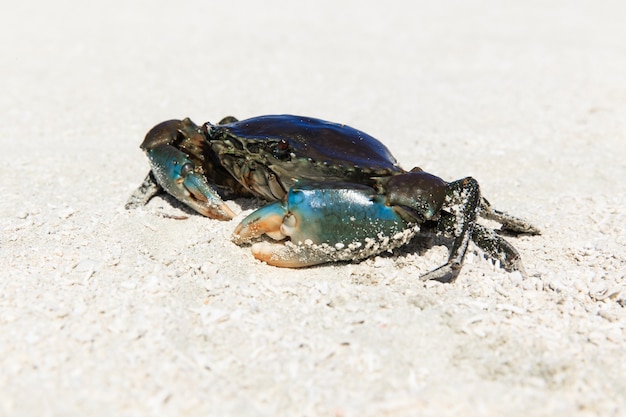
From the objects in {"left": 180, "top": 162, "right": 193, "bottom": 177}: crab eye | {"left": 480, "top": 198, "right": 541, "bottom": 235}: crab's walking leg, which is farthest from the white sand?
{"left": 180, "top": 162, "right": 193, "bottom": 177}: crab eye

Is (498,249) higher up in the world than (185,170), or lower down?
lower down

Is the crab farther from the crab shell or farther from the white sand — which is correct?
the white sand

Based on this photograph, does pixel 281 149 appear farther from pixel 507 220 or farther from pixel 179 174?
pixel 507 220

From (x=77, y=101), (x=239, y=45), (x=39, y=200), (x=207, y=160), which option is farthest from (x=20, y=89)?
(x=207, y=160)

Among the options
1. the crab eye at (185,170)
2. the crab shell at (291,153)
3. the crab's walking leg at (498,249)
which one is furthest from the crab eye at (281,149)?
the crab's walking leg at (498,249)

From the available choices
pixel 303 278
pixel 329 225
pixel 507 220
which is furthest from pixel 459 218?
Result: pixel 303 278

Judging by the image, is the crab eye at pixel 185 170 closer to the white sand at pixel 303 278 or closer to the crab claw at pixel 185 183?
the crab claw at pixel 185 183

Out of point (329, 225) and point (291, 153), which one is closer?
point (329, 225)
